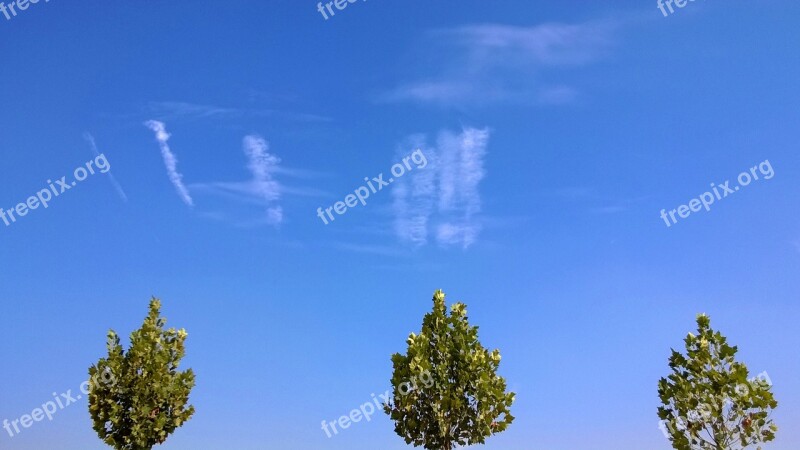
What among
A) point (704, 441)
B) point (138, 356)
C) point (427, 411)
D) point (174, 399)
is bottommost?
point (704, 441)

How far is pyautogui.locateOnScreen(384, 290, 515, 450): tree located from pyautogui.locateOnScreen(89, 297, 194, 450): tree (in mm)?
11853

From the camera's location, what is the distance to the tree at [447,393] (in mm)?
32688

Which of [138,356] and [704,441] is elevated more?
[138,356]

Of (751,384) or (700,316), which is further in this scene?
(700,316)

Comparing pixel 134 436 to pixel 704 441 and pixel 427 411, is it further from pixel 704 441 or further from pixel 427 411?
pixel 704 441

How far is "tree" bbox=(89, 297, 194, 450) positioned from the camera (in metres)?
32.4

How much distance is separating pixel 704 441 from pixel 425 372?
50.2 feet

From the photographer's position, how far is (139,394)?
3281cm

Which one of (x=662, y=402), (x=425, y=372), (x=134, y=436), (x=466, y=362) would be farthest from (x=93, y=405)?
(x=662, y=402)

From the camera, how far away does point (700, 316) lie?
34.5 m

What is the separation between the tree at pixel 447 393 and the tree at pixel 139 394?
11.9 metres

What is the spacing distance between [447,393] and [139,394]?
16751mm

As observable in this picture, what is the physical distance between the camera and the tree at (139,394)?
3238 centimetres

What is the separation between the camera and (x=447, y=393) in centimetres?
3294
